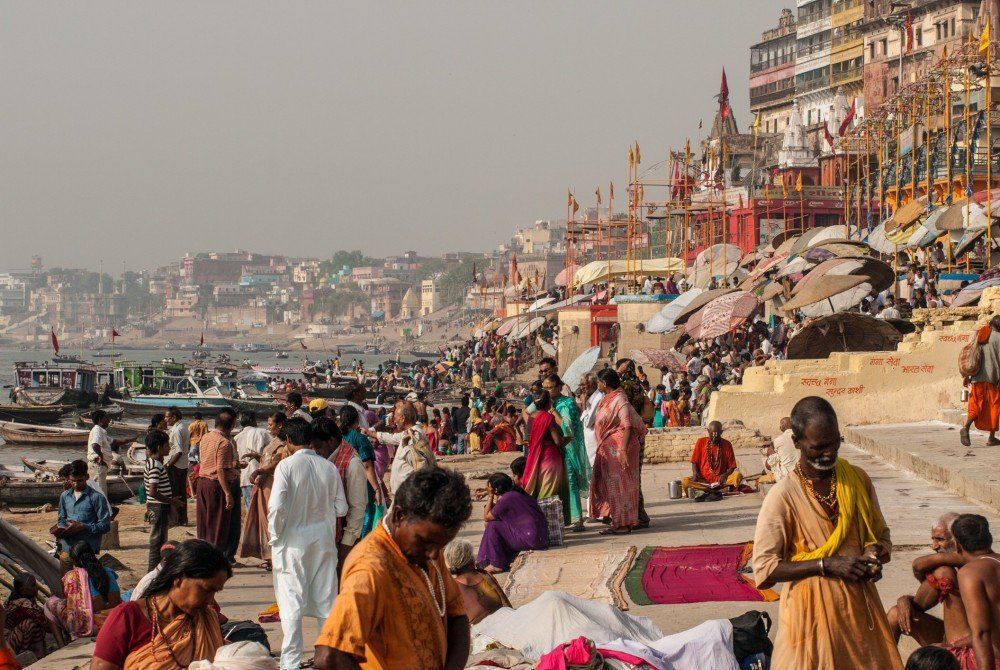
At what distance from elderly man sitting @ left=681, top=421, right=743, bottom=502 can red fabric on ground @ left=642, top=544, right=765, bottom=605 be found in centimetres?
252

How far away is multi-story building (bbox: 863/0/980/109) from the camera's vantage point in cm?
4653

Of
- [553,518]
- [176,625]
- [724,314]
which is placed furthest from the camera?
[724,314]

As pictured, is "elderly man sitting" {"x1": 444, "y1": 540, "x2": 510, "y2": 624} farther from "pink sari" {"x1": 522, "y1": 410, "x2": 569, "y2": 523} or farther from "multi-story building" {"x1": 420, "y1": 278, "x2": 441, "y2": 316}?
"multi-story building" {"x1": 420, "y1": 278, "x2": 441, "y2": 316}

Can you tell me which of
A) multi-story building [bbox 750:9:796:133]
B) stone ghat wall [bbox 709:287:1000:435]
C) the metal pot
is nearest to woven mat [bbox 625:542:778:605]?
the metal pot

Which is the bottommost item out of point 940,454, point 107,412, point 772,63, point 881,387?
point 107,412

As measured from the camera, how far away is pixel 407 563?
3.19m

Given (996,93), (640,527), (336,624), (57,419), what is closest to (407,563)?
(336,624)

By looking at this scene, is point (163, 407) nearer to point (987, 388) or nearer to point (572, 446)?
point (572, 446)

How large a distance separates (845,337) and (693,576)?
399 inches

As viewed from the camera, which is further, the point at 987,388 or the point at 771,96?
the point at 771,96

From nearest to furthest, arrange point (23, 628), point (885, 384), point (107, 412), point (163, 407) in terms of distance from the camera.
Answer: point (23, 628)
point (885, 384)
point (107, 412)
point (163, 407)

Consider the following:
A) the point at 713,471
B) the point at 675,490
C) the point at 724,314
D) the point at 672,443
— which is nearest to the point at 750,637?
the point at 713,471

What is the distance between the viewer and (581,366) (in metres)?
16.8

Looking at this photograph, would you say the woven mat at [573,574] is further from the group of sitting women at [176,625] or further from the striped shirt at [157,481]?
the group of sitting women at [176,625]
